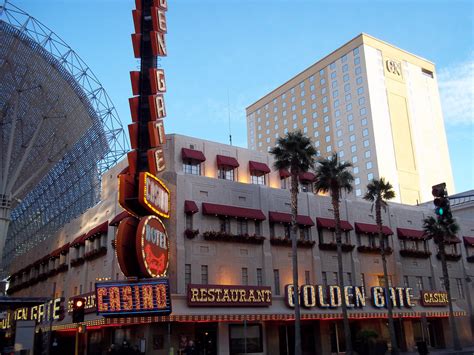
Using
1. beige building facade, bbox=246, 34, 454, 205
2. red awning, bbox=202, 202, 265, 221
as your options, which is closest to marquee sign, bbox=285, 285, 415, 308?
red awning, bbox=202, 202, 265, 221

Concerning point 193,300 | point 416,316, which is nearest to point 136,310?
point 193,300

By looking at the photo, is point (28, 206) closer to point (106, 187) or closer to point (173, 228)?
point (106, 187)

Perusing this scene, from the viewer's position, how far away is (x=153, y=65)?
135 feet

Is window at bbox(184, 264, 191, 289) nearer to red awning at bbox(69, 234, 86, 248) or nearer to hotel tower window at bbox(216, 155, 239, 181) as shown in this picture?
hotel tower window at bbox(216, 155, 239, 181)

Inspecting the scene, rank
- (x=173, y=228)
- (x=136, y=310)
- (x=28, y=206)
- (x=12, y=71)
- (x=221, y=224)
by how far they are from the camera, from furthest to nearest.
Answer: (x=28, y=206) → (x=12, y=71) → (x=221, y=224) → (x=173, y=228) → (x=136, y=310)

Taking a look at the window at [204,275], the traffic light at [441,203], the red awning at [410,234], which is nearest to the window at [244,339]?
the window at [204,275]

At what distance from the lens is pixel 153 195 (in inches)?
1384

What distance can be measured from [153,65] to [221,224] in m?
14.6

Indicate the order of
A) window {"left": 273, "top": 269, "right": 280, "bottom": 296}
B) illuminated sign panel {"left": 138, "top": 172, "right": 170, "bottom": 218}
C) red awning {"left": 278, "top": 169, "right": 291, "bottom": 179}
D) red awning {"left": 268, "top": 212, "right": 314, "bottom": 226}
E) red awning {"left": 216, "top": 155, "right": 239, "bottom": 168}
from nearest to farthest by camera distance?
illuminated sign panel {"left": 138, "top": 172, "right": 170, "bottom": 218} < window {"left": 273, "top": 269, "right": 280, "bottom": 296} < red awning {"left": 268, "top": 212, "right": 314, "bottom": 226} < red awning {"left": 216, "top": 155, "right": 239, "bottom": 168} < red awning {"left": 278, "top": 169, "right": 291, "bottom": 179}

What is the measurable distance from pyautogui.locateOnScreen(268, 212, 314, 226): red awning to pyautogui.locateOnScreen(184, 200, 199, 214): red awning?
7.80m

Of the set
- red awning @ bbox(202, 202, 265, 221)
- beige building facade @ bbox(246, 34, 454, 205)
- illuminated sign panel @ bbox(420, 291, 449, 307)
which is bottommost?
illuminated sign panel @ bbox(420, 291, 449, 307)

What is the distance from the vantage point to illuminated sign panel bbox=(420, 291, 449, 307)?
50750mm

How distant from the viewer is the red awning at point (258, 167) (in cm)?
4672

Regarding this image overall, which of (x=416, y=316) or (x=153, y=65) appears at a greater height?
(x=153, y=65)
